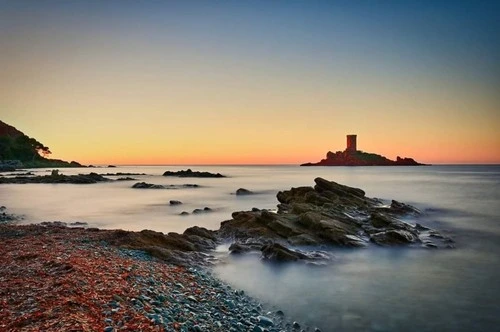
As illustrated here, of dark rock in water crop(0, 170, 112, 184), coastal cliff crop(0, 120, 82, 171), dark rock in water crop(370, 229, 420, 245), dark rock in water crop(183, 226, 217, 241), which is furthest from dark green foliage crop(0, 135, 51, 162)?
dark rock in water crop(370, 229, 420, 245)

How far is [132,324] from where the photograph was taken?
6.95m

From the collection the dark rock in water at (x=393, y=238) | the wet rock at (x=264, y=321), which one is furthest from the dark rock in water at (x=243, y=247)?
the wet rock at (x=264, y=321)

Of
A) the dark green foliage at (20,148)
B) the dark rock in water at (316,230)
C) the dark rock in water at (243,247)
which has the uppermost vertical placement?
the dark green foliage at (20,148)

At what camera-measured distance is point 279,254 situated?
15922mm

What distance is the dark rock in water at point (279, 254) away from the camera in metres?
15.8

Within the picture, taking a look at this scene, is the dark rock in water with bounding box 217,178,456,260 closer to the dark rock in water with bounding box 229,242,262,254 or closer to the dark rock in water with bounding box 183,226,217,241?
the dark rock in water with bounding box 229,242,262,254

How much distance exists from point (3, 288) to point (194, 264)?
7.51 meters

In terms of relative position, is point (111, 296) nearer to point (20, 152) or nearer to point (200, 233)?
point (200, 233)

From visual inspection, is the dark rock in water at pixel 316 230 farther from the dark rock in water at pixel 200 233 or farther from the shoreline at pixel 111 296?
the shoreline at pixel 111 296

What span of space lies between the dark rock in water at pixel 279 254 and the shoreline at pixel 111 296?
3403mm

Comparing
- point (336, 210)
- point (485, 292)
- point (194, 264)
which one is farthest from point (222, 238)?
point (485, 292)

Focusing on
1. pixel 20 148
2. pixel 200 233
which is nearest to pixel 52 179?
pixel 200 233

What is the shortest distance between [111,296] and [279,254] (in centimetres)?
904

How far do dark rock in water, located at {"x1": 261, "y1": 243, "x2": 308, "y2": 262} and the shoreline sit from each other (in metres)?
3.40
